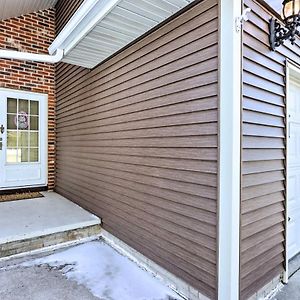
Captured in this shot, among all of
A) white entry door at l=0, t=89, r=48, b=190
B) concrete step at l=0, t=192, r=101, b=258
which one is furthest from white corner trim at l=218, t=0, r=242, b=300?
white entry door at l=0, t=89, r=48, b=190

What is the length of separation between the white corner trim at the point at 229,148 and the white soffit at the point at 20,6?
4264mm

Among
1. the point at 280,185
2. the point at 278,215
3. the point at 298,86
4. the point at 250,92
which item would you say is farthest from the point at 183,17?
the point at 278,215

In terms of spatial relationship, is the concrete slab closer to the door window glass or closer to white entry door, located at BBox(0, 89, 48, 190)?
white entry door, located at BBox(0, 89, 48, 190)

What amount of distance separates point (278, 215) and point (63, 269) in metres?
2.18

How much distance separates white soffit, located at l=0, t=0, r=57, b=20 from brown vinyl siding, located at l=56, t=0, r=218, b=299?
2293 mm

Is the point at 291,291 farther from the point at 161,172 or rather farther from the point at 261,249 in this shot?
the point at 161,172

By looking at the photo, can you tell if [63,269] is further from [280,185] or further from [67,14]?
[67,14]

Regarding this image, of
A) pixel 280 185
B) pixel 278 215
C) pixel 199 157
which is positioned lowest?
pixel 278 215

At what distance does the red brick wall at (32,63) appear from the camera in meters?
5.02

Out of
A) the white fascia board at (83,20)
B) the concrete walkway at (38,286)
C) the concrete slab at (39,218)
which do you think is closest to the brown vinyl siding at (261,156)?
the white fascia board at (83,20)

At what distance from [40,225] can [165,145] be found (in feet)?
6.60

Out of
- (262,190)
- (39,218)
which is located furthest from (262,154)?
(39,218)

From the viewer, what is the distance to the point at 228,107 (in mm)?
1805

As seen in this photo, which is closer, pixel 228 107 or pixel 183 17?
pixel 228 107
